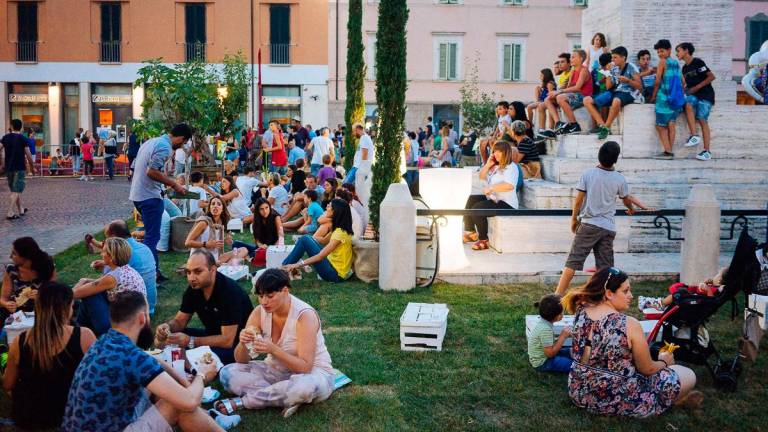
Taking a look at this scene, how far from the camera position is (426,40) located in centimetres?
4078

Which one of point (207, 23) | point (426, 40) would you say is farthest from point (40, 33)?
point (426, 40)

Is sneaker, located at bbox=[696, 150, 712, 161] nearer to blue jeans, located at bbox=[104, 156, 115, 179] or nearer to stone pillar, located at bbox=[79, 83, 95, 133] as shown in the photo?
blue jeans, located at bbox=[104, 156, 115, 179]

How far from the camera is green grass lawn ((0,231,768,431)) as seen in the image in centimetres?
571

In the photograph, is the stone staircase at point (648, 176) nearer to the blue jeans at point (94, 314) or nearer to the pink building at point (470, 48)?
the blue jeans at point (94, 314)

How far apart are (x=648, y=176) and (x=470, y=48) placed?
1158 inches

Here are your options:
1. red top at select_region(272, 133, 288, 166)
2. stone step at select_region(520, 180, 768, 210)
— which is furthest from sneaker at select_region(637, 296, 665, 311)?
red top at select_region(272, 133, 288, 166)

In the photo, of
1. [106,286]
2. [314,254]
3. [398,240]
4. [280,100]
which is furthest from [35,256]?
[280,100]

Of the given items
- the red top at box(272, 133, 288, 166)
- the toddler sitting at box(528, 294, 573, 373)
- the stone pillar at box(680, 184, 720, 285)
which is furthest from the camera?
the red top at box(272, 133, 288, 166)

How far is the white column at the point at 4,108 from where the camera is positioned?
129 ft

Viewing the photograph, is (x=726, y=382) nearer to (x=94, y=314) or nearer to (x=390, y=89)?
(x=94, y=314)

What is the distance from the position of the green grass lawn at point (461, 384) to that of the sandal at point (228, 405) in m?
0.07

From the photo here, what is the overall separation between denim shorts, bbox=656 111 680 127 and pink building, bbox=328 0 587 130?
28135 millimetres

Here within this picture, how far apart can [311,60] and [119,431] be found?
36868 millimetres

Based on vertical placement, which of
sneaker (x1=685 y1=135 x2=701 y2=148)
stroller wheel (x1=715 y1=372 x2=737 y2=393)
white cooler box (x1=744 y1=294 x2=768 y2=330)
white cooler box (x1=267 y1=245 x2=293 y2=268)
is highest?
sneaker (x1=685 y1=135 x2=701 y2=148)
